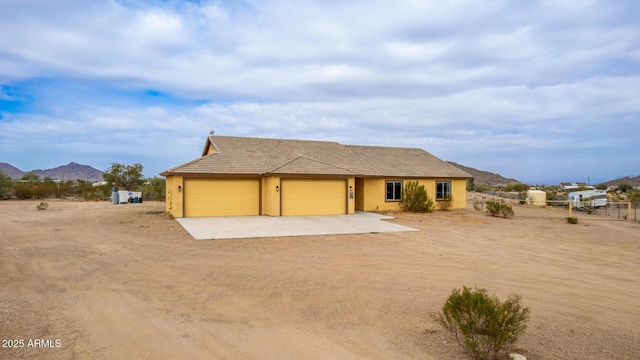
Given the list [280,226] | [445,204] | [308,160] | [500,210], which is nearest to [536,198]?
[445,204]

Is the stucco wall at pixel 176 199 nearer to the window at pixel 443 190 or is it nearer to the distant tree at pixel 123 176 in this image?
the window at pixel 443 190

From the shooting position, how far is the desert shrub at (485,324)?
16.0 feet

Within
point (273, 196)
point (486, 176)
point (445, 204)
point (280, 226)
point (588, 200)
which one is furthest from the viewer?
point (486, 176)

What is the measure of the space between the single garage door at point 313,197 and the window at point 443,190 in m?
7.63

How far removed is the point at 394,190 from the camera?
26.5 metres

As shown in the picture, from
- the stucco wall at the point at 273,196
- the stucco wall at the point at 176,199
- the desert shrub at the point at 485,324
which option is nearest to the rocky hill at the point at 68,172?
the stucco wall at the point at 176,199

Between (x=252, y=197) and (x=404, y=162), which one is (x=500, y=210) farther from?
(x=252, y=197)

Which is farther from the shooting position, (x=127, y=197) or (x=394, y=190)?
(x=127, y=197)

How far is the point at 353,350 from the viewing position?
5105 millimetres

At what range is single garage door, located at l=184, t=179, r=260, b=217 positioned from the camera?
21.2m

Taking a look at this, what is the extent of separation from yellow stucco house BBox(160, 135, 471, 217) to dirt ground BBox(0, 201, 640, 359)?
697 cm

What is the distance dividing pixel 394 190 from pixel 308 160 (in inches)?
244

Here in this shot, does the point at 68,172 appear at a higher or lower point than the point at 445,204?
higher

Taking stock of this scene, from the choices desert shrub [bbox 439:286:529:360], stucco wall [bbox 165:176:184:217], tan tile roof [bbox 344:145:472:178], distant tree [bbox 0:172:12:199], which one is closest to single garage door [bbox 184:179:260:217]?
stucco wall [bbox 165:176:184:217]
